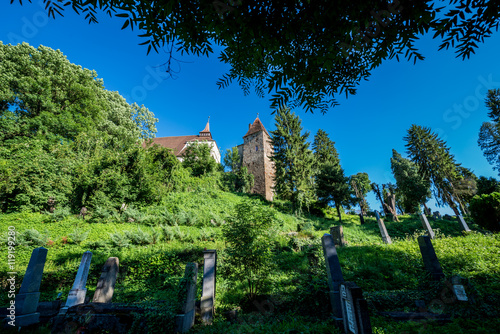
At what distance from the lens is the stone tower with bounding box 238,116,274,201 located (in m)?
28.6

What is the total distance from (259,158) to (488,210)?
77.2 ft

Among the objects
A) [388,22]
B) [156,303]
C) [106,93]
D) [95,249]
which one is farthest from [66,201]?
[388,22]

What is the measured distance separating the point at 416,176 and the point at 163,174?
1291 inches

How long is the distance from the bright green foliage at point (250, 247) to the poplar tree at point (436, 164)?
90.2 feet

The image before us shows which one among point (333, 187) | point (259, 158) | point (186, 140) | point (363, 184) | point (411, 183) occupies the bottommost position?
point (333, 187)

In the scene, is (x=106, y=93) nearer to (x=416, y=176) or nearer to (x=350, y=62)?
(x=350, y=62)

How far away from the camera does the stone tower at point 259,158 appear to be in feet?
93.8

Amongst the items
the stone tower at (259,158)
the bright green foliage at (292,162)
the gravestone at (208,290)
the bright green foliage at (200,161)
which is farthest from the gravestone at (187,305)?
the stone tower at (259,158)

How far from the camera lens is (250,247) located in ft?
18.9

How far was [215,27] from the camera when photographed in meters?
1.49

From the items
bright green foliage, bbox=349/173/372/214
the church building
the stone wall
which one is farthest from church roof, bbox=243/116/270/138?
bright green foliage, bbox=349/173/372/214

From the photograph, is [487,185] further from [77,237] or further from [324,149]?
[77,237]

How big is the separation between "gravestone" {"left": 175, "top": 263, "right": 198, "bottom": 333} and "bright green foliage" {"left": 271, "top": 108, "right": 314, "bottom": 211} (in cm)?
1586

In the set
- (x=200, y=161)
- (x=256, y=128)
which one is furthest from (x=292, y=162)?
(x=256, y=128)
